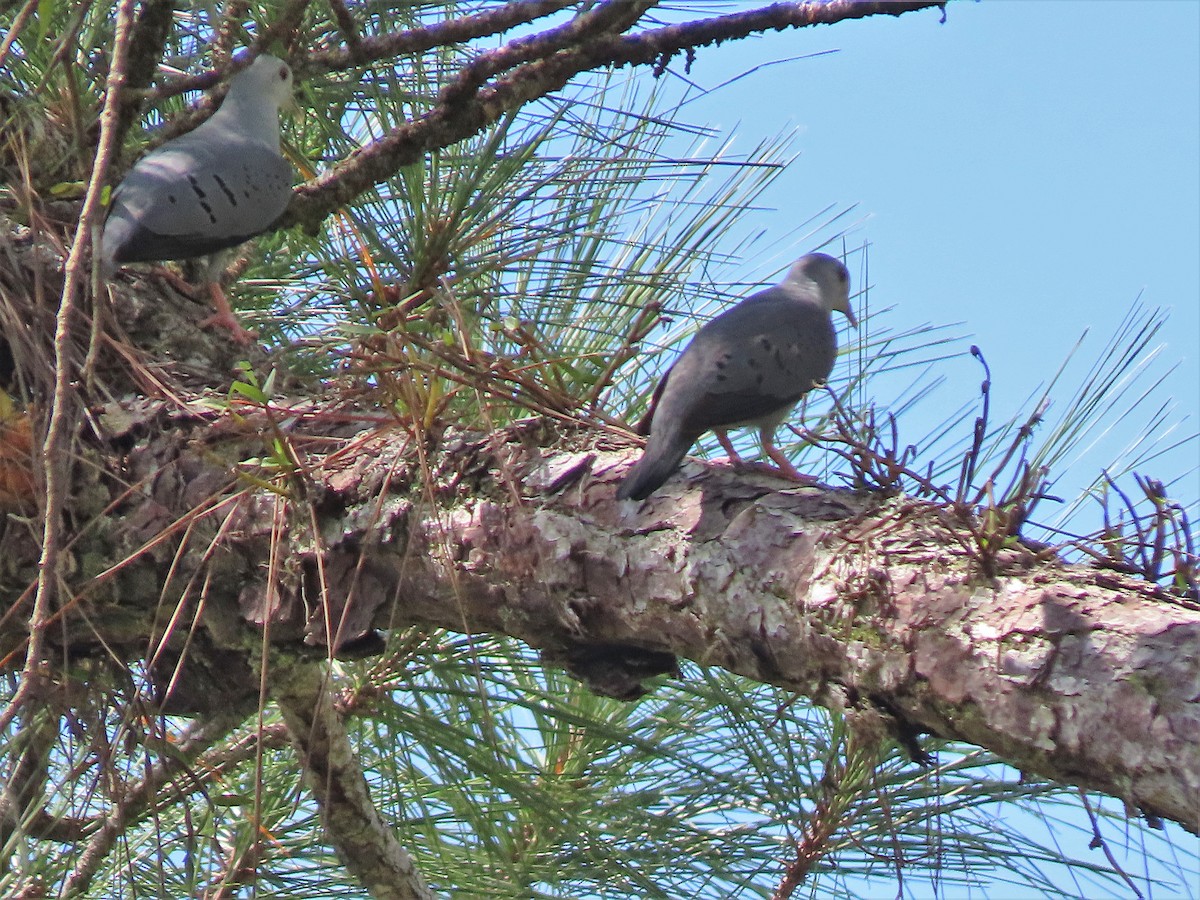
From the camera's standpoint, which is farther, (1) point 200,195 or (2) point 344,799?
(1) point 200,195

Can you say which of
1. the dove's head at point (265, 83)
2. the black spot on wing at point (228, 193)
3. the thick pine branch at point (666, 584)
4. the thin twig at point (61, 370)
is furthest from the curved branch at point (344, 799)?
the dove's head at point (265, 83)

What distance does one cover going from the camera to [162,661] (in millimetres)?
2100

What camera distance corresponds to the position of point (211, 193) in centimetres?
271

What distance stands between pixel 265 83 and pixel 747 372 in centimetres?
156

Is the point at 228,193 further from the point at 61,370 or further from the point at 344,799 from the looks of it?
the point at 61,370

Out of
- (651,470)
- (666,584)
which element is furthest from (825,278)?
(666,584)

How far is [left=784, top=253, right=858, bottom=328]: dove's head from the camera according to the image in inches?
119

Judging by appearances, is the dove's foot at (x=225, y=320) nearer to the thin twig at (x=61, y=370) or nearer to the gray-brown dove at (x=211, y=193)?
the gray-brown dove at (x=211, y=193)

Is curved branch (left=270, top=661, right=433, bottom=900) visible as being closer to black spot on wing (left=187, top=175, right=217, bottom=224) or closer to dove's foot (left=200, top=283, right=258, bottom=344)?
dove's foot (left=200, top=283, right=258, bottom=344)

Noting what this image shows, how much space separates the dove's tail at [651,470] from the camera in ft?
5.39

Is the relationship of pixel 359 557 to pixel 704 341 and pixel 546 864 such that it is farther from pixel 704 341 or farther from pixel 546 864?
pixel 546 864

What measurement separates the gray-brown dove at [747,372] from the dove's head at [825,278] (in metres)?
0.36

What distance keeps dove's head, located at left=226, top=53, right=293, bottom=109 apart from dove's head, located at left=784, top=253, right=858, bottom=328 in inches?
50.2

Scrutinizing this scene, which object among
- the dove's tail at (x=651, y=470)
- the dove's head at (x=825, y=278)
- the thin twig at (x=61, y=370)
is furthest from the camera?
the dove's head at (x=825, y=278)
